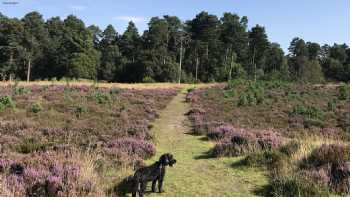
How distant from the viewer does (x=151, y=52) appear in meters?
84.1

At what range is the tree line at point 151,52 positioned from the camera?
79.0 metres

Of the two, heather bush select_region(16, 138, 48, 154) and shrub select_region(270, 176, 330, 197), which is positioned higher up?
heather bush select_region(16, 138, 48, 154)

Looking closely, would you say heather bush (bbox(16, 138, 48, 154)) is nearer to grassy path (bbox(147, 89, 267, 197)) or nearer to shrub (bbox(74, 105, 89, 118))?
grassy path (bbox(147, 89, 267, 197))

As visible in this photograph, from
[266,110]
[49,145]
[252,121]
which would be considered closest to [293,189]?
[49,145]

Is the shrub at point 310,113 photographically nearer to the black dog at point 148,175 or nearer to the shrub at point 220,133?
the shrub at point 220,133

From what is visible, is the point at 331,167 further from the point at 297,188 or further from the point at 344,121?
the point at 344,121

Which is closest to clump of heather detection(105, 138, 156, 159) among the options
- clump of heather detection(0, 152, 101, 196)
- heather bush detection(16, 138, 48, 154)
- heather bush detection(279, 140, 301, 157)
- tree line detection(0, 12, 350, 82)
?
heather bush detection(16, 138, 48, 154)

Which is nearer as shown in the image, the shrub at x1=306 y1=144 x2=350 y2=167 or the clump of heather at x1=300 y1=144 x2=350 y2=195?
the clump of heather at x1=300 y1=144 x2=350 y2=195

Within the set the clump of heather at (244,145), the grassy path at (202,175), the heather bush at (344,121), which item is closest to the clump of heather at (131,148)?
the grassy path at (202,175)

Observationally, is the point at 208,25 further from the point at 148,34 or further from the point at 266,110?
the point at 266,110

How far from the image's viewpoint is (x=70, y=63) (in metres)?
79.7

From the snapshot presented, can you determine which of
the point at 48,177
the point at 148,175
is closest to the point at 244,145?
the point at 148,175

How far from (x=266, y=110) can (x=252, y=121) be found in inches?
229

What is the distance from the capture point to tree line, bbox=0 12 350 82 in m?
79.0
